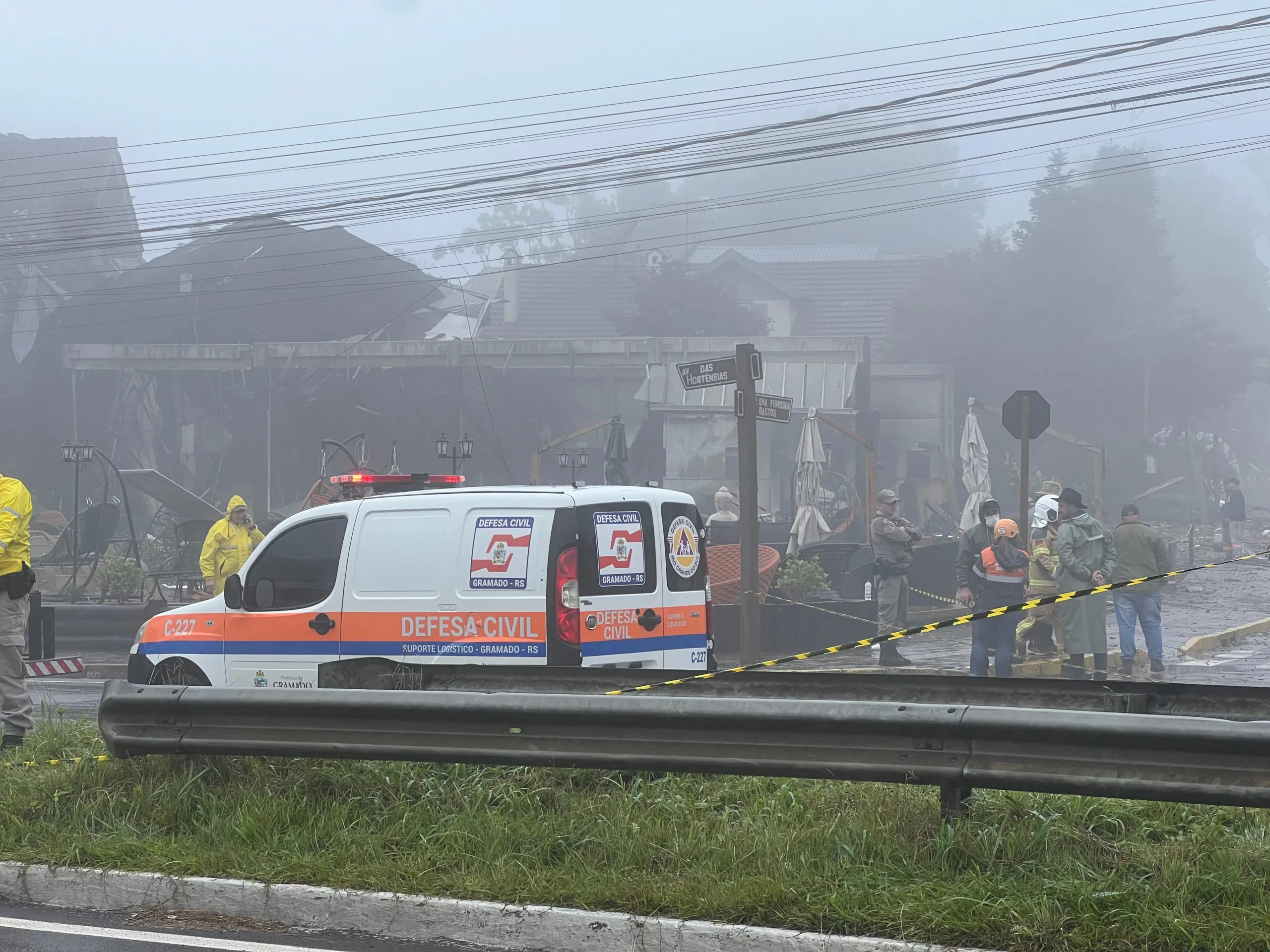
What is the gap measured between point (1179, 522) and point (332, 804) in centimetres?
3996

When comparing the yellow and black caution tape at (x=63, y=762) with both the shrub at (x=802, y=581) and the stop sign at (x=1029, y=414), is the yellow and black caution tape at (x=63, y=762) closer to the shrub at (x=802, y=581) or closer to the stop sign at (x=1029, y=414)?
the stop sign at (x=1029, y=414)

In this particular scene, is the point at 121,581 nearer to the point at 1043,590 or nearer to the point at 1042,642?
the point at 1042,642

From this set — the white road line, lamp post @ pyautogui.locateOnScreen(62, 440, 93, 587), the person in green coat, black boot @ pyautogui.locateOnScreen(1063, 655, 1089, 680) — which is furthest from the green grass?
lamp post @ pyautogui.locateOnScreen(62, 440, 93, 587)

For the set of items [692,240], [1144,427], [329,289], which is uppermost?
[692,240]

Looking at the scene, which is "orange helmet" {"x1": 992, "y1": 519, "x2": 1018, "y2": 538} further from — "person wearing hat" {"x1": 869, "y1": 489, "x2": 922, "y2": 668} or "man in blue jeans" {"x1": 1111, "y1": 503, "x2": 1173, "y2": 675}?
"person wearing hat" {"x1": 869, "y1": 489, "x2": 922, "y2": 668}

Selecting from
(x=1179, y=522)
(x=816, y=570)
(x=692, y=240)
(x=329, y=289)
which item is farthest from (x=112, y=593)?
(x=692, y=240)

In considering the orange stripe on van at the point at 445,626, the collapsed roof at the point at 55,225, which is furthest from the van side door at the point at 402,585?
the collapsed roof at the point at 55,225

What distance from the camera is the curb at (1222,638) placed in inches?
628

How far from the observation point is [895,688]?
5863 mm

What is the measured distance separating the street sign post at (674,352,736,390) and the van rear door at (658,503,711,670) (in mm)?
6051

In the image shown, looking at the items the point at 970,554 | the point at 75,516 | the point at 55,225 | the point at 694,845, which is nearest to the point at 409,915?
the point at 694,845

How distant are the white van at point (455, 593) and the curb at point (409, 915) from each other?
2.88m

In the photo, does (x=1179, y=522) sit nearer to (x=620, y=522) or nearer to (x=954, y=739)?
(x=620, y=522)

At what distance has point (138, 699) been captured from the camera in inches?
224
